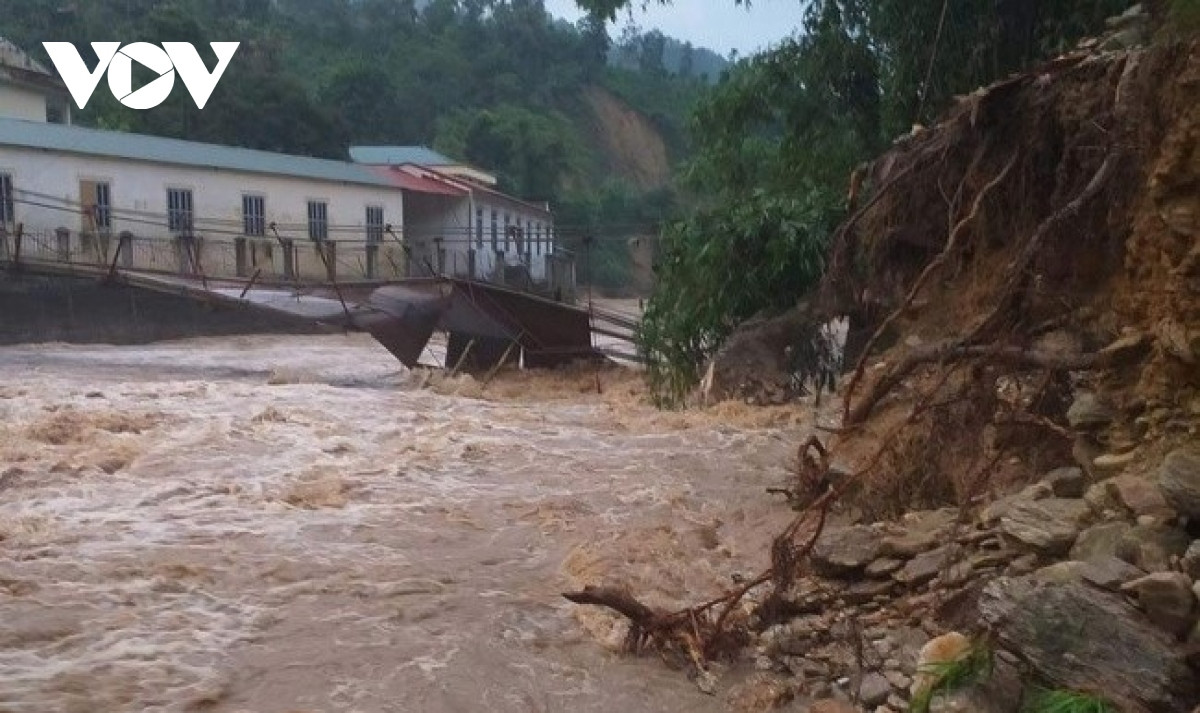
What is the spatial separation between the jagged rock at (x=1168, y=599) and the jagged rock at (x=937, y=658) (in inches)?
24.6

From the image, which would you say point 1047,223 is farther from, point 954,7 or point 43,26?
point 43,26

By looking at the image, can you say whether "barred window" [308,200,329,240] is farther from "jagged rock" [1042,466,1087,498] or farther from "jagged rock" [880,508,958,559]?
"jagged rock" [1042,466,1087,498]

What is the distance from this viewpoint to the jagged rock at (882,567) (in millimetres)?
5594

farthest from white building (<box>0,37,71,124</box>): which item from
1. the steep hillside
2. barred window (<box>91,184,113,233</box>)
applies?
the steep hillside

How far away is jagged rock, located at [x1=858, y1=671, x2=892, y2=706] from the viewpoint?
487 cm

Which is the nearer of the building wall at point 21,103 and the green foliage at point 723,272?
the green foliage at point 723,272

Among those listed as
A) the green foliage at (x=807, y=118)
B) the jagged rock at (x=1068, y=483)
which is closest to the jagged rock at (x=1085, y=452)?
the jagged rock at (x=1068, y=483)

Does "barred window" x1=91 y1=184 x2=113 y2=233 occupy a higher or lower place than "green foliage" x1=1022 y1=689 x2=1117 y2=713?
higher

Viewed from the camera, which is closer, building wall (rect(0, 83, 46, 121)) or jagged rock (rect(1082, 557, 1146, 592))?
jagged rock (rect(1082, 557, 1146, 592))

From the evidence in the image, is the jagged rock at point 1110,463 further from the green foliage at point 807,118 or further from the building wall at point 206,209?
the building wall at point 206,209

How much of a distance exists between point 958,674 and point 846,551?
60.3 inches

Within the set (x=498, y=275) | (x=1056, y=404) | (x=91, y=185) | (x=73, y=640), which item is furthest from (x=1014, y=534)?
(x=91, y=185)

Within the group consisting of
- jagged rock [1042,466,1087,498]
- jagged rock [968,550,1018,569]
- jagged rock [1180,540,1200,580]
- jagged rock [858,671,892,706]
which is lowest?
jagged rock [858,671,892,706]

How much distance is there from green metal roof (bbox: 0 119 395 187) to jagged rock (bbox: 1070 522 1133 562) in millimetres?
25810
